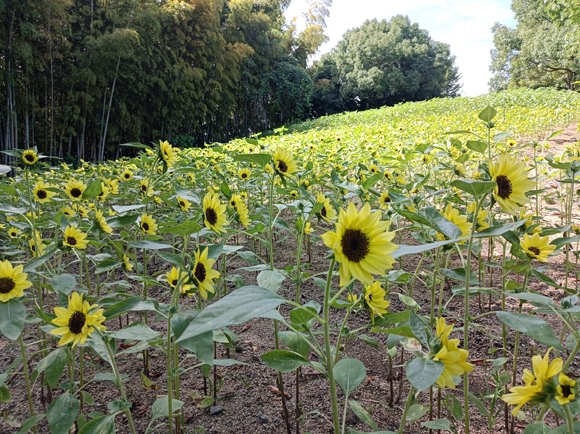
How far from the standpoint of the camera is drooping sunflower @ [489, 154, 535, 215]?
1.85 feet

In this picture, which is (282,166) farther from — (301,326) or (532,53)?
(532,53)

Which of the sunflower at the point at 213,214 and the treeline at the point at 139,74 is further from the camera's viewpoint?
the treeline at the point at 139,74

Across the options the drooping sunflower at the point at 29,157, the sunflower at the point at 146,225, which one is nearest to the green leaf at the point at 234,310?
the sunflower at the point at 146,225

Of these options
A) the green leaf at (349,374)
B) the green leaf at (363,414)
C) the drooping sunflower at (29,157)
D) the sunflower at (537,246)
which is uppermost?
the drooping sunflower at (29,157)

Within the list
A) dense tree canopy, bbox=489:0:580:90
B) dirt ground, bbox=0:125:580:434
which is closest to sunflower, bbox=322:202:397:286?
dirt ground, bbox=0:125:580:434

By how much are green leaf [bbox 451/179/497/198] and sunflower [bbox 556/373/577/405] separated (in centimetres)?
24

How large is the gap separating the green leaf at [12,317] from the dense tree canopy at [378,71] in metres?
20.0

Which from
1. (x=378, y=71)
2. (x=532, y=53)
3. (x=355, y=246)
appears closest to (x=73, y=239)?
(x=355, y=246)

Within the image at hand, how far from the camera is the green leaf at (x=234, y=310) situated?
0.31m

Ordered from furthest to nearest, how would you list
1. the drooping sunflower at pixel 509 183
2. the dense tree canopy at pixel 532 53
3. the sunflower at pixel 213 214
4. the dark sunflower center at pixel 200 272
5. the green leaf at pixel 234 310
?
the dense tree canopy at pixel 532 53, the sunflower at pixel 213 214, the dark sunflower center at pixel 200 272, the drooping sunflower at pixel 509 183, the green leaf at pixel 234 310

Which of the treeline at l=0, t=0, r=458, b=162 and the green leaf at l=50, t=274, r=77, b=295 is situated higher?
the treeline at l=0, t=0, r=458, b=162

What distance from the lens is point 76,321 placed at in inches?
25.9

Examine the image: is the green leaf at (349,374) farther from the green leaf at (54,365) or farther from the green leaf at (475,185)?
the green leaf at (54,365)

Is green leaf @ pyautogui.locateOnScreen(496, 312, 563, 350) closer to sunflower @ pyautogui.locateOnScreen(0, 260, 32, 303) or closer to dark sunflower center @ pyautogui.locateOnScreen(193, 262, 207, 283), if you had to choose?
dark sunflower center @ pyautogui.locateOnScreen(193, 262, 207, 283)
